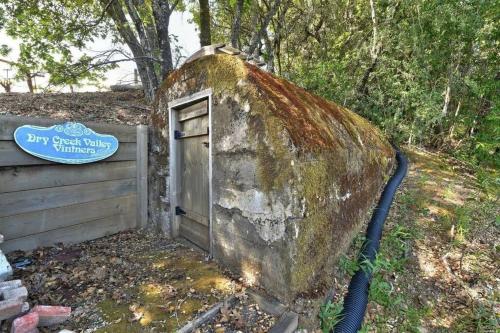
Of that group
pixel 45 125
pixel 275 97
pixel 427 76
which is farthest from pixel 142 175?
pixel 427 76

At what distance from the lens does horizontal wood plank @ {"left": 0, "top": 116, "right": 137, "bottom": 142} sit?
2.55 m

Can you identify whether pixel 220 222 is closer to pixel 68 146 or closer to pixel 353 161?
pixel 353 161

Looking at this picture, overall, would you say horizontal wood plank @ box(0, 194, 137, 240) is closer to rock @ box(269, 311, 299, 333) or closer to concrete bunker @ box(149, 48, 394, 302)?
concrete bunker @ box(149, 48, 394, 302)

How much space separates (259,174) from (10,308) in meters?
1.93

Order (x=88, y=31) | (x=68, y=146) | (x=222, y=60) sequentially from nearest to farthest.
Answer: (x=222, y=60), (x=68, y=146), (x=88, y=31)

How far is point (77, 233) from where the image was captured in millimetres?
3176

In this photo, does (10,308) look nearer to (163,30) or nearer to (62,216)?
(62,216)

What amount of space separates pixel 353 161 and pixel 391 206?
64.4 inches

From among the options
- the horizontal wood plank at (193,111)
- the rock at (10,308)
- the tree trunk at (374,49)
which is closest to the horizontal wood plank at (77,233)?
the rock at (10,308)

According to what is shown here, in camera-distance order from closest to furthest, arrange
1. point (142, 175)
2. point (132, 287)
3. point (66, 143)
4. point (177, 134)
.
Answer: point (132, 287) → point (66, 143) → point (177, 134) → point (142, 175)

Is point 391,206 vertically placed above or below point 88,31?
below

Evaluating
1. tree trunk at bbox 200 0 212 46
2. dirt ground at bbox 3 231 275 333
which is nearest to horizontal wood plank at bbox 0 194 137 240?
dirt ground at bbox 3 231 275 333

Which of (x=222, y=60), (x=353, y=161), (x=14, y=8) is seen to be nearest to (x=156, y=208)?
(x=222, y=60)

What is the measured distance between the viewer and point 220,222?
2732 millimetres
